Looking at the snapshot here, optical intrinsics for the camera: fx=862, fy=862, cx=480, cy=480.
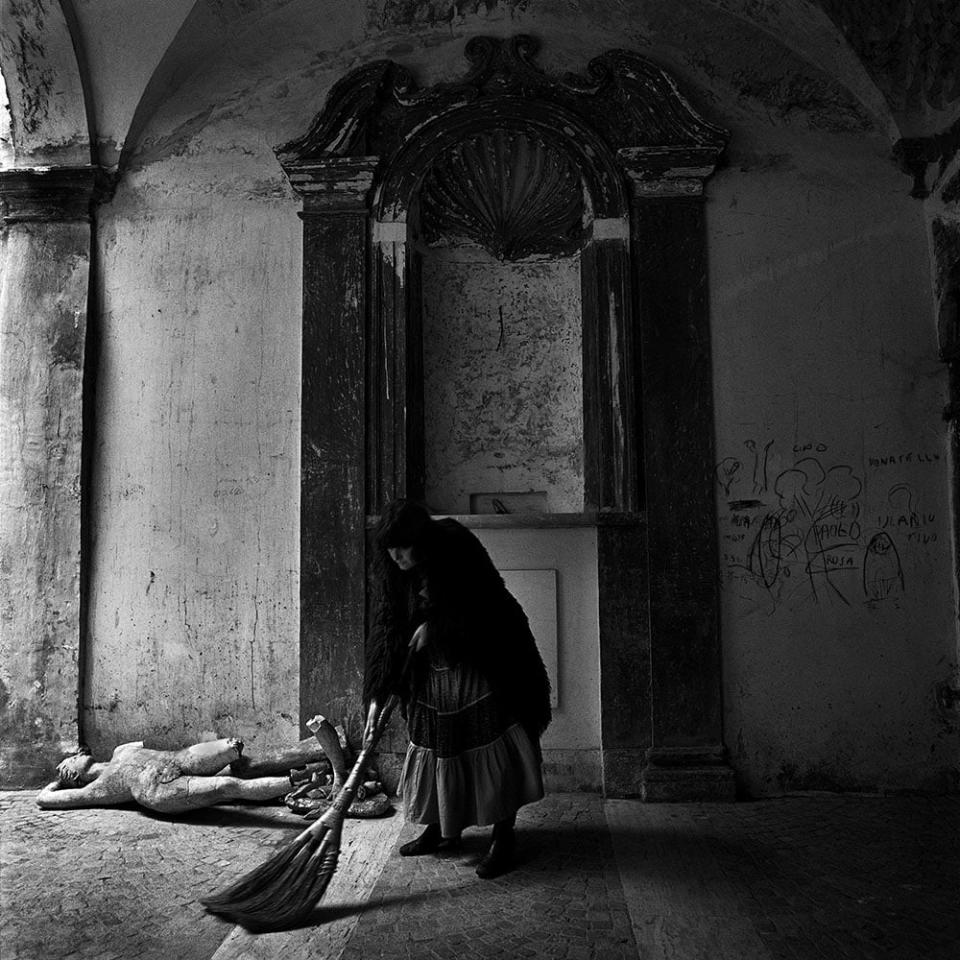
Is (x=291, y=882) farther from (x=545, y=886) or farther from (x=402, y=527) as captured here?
(x=402, y=527)

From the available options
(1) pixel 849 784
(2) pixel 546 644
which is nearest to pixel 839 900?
(1) pixel 849 784

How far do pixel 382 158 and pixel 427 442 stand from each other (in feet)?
5.79

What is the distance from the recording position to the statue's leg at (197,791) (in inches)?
171

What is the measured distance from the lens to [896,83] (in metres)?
5.09

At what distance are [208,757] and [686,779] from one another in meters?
2.59

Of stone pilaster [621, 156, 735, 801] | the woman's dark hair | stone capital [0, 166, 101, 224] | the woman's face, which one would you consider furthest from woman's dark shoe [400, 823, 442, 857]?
stone capital [0, 166, 101, 224]

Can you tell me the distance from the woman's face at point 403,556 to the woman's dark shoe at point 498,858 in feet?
3.86

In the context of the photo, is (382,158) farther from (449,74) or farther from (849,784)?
(849,784)

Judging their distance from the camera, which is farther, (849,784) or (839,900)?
(849,784)

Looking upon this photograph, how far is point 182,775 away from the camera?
4.51m

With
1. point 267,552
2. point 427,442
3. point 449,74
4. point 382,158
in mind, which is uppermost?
point 449,74

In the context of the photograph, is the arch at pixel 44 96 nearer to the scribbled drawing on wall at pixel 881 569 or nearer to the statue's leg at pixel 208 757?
the statue's leg at pixel 208 757

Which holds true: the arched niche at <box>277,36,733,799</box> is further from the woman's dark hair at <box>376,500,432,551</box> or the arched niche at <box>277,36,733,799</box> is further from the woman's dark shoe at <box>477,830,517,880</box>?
the woman's dark hair at <box>376,500,432,551</box>

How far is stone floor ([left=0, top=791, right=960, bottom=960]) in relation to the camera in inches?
114
